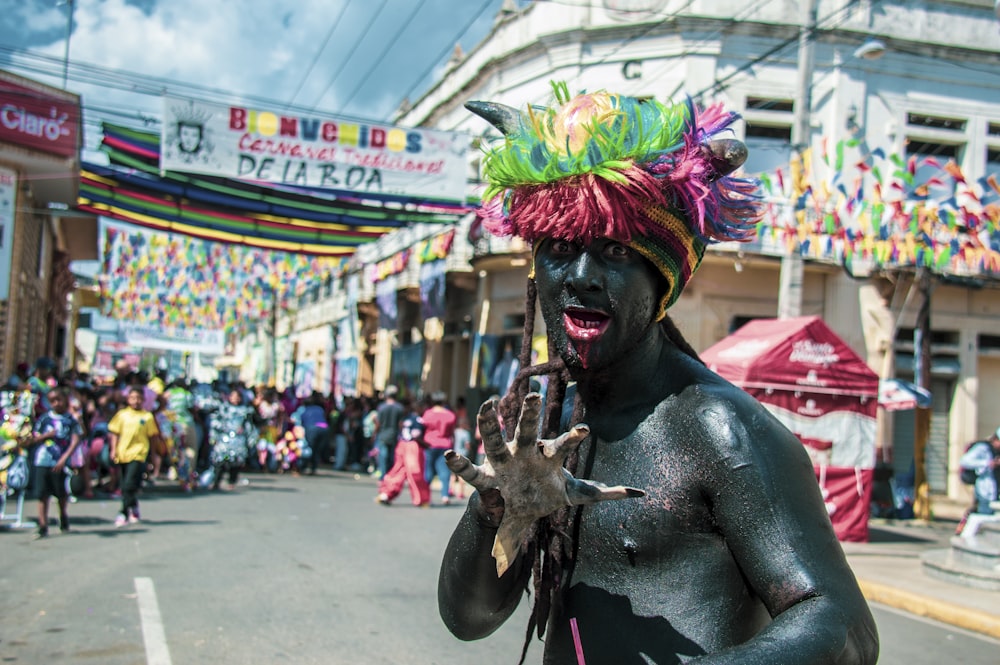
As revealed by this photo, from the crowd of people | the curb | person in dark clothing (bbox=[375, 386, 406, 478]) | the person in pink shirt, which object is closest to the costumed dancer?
the curb

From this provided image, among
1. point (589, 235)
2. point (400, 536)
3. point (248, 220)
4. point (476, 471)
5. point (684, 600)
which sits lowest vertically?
point (400, 536)

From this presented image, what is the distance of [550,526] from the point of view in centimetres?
162

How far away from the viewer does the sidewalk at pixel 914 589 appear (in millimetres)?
7375

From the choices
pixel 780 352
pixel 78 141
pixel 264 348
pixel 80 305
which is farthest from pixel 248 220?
pixel 264 348

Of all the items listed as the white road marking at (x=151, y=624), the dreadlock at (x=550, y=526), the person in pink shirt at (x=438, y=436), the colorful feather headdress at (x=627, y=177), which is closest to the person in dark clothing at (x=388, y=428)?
the person in pink shirt at (x=438, y=436)

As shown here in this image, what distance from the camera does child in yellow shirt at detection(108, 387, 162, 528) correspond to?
1009 centimetres

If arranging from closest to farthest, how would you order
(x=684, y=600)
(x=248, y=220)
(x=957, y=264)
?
1. (x=684, y=600)
2. (x=248, y=220)
3. (x=957, y=264)

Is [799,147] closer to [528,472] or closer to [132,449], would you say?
[132,449]

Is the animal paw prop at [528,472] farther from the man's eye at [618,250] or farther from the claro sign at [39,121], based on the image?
the claro sign at [39,121]

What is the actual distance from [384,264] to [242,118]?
1512 cm

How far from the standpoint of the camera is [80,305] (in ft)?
151

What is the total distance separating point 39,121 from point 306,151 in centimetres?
553

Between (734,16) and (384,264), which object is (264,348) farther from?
(734,16)

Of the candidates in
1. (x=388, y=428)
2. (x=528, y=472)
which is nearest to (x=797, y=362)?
(x=388, y=428)
